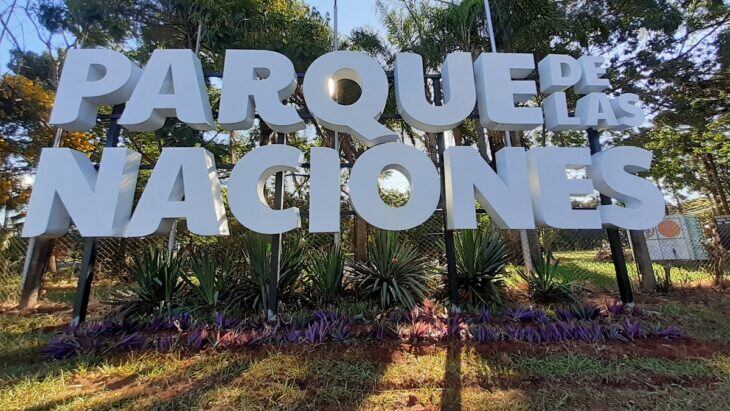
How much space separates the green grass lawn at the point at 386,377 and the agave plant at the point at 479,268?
→ 5.07ft

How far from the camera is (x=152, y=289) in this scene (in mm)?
4805

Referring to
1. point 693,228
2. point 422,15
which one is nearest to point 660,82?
point 693,228

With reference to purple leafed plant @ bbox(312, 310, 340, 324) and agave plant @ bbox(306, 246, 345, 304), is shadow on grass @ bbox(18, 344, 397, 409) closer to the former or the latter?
purple leafed plant @ bbox(312, 310, 340, 324)

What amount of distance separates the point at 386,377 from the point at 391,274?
223 centimetres

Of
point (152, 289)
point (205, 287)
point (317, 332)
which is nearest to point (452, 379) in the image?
point (317, 332)

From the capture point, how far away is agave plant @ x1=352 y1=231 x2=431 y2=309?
4.88 meters

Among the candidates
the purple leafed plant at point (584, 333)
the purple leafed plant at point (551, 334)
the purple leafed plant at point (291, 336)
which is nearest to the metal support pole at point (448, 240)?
the purple leafed plant at point (551, 334)

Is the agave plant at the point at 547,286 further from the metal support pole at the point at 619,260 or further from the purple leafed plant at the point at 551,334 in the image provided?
the purple leafed plant at the point at 551,334

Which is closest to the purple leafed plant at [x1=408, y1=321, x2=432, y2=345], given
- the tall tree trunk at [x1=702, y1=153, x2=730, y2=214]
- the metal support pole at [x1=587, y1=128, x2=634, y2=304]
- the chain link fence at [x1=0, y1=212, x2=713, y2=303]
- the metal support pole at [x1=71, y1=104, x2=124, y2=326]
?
the chain link fence at [x1=0, y1=212, x2=713, y2=303]

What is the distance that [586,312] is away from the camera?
4344 mm

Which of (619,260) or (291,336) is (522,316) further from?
(291,336)

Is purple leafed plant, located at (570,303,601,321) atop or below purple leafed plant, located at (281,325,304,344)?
atop

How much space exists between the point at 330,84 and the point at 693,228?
11234 millimetres

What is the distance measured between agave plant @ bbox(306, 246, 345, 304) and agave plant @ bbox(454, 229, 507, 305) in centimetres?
175
